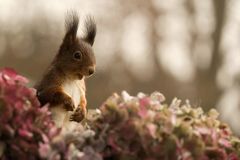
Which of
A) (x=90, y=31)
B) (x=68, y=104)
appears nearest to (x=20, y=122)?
(x=68, y=104)

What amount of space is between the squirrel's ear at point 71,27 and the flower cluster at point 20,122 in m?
0.42

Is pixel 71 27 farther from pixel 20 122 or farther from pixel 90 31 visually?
pixel 20 122

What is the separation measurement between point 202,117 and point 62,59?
459mm

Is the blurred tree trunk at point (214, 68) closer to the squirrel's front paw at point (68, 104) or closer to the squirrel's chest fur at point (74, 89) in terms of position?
the squirrel's chest fur at point (74, 89)

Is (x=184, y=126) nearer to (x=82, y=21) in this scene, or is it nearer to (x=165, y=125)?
Answer: (x=165, y=125)

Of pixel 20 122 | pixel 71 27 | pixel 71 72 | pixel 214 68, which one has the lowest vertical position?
pixel 20 122

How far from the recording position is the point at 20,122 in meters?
1.59

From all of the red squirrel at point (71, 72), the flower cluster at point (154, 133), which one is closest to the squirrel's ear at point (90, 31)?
the red squirrel at point (71, 72)

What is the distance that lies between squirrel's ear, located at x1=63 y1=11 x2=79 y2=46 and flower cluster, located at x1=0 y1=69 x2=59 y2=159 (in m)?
0.42

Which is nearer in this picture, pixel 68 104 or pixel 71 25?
pixel 68 104

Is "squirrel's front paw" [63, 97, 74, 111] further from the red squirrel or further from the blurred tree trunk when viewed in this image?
the blurred tree trunk

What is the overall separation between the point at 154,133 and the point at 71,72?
490mm

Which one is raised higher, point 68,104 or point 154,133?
point 68,104

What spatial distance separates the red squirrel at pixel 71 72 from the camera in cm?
197
